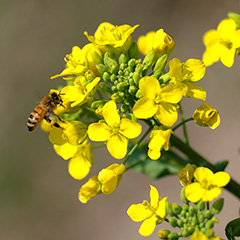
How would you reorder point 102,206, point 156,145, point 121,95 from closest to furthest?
point 156,145 < point 121,95 < point 102,206

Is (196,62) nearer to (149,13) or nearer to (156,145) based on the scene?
(156,145)

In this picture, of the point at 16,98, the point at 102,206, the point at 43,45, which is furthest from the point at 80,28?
the point at 102,206

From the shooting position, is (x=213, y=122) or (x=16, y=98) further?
(x=16, y=98)

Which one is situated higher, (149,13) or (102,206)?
(149,13)

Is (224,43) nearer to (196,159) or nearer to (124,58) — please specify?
(124,58)

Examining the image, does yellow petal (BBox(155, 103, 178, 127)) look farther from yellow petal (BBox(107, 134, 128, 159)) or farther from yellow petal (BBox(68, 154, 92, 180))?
yellow petal (BBox(68, 154, 92, 180))

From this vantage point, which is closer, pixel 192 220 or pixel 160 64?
pixel 192 220

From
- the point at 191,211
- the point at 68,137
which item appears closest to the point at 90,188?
the point at 68,137

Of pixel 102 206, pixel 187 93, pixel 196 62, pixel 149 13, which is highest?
pixel 196 62
